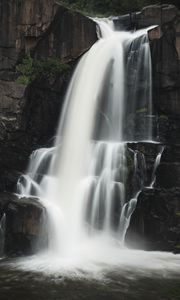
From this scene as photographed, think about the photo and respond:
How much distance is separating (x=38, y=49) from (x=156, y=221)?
12.5 m

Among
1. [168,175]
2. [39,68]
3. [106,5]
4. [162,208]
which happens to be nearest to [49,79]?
[39,68]

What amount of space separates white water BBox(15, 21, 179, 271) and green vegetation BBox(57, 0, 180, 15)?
706 cm

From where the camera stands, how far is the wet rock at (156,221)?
667 inches

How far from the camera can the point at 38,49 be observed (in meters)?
24.6

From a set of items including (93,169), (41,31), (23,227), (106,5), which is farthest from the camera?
(106,5)

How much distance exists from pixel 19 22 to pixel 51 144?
7169 millimetres

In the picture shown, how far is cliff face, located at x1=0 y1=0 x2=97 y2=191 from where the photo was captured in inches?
879

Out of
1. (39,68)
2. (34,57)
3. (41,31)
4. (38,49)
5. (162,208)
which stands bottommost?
(162,208)

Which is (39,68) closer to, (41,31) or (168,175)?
(41,31)

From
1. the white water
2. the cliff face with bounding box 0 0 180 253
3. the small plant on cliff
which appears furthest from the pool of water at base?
the small plant on cliff

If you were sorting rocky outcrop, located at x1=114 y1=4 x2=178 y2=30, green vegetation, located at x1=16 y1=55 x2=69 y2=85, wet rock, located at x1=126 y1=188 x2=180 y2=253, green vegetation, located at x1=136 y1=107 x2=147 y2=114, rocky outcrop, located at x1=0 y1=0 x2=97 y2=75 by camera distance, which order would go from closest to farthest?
1. wet rock, located at x1=126 y1=188 x2=180 y2=253
2. green vegetation, located at x1=136 y1=107 x2=147 y2=114
3. green vegetation, located at x1=16 y1=55 x2=69 y2=85
4. rocky outcrop, located at x1=0 y1=0 x2=97 y2=75
5. rocky outcrop, located at x1=114 y1=4 x2=178 y2=30

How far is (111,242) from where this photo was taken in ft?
55.4

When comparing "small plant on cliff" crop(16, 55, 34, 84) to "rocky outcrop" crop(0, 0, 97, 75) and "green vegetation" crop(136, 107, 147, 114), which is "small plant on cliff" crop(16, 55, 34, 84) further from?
"green vegetation" crop(136, 107, 147, 114)

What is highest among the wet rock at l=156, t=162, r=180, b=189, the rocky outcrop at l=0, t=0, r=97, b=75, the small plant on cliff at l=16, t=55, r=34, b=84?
the rocky outcrop at l=0, t=0, r=97, b=75
